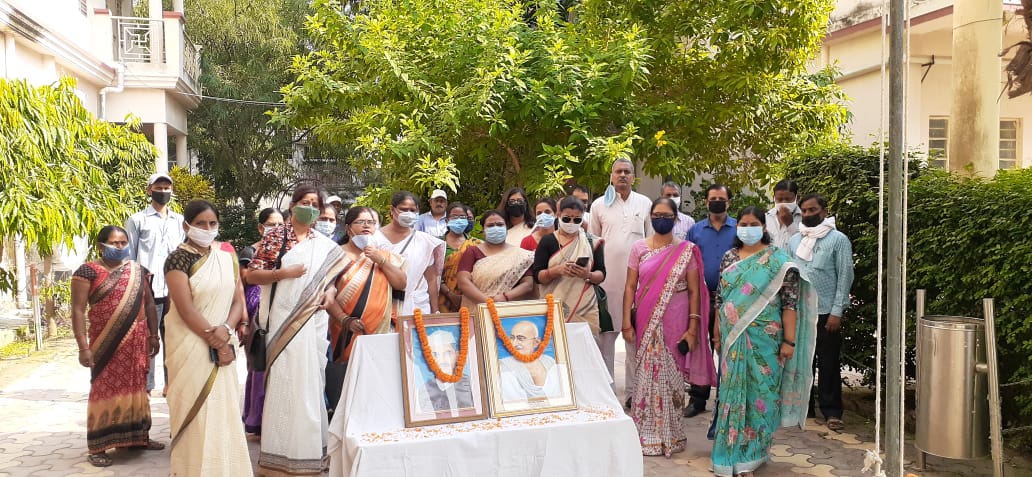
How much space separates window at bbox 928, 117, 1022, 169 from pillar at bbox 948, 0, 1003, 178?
6424 mm

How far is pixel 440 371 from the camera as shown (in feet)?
12.5

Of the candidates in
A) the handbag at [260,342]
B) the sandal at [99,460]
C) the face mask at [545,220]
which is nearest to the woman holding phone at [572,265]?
the face mask at [545,220]

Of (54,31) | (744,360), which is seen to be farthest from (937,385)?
(54,31)

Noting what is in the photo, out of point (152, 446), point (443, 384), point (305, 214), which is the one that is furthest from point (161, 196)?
point (443, 384)

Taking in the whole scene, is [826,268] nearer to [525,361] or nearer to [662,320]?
[662,320]

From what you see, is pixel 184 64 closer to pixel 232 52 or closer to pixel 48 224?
pixel 232 52

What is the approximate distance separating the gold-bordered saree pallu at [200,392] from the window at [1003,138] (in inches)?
454

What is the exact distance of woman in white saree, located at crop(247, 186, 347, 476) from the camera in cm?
458

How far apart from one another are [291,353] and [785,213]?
12.8ft

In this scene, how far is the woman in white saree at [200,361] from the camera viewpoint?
13.7ft

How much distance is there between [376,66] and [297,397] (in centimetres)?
564

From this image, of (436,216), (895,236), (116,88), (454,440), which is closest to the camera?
(895,236)

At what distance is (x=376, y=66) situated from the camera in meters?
9.41

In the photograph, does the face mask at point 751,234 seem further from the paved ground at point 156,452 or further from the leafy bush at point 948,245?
the paved ground at point 156,452
